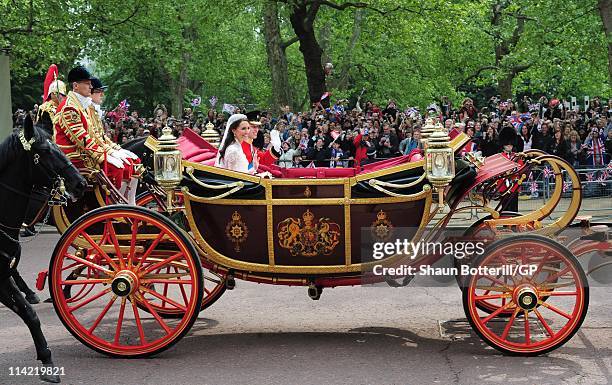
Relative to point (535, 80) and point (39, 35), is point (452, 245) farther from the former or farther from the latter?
point (535, 80)

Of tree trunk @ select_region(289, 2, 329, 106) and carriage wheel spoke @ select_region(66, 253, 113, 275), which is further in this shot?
tree trunk @ select_region(289, 2, 329, 106)

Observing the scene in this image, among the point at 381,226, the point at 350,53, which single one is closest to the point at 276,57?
the point at 350,53

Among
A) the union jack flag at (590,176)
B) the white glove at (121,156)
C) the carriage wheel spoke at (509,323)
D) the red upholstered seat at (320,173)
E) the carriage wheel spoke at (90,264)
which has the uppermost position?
the white glove at (121,156)

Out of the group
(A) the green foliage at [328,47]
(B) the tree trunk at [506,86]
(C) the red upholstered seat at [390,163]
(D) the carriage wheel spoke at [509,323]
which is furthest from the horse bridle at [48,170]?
(B) the tree trunk at [506,86]

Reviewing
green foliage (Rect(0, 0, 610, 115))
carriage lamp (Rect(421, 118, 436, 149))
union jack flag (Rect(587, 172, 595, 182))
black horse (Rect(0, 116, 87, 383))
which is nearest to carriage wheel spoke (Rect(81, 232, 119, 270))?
black horse (Rect(0, 116, 87, 383))

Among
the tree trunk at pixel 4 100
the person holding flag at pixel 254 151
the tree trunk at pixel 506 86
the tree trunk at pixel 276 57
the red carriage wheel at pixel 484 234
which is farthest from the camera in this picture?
the tree trunk at pixel 506 86

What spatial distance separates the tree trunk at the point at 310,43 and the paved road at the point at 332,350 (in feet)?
59.2

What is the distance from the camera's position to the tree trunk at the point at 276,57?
2627cm

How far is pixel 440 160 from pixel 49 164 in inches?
112

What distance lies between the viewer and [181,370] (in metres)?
6.36

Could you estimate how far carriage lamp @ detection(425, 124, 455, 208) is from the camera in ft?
21.1

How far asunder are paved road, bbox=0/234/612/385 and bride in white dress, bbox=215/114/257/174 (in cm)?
142

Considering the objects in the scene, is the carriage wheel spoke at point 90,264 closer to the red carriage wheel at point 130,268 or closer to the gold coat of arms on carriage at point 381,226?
the red carriage wheel at point 130,268

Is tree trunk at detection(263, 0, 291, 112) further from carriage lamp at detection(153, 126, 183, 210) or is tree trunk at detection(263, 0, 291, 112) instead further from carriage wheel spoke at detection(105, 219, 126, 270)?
carriage wheel spoke at detection(105, 219, 126, 270)
